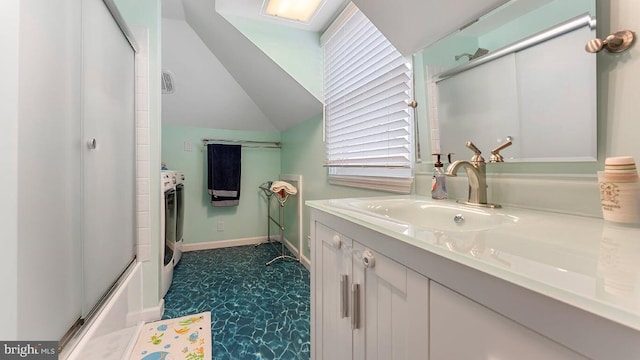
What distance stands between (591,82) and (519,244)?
551 mm

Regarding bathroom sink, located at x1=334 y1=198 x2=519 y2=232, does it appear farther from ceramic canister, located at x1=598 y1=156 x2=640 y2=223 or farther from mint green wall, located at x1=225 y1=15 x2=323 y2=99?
mint green wall, located at x1=225 y1=15 x2=323 y2=99

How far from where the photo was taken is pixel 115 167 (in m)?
1.30

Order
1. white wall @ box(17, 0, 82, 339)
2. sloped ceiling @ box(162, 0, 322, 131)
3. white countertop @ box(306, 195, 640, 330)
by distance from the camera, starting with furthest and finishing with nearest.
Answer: sloped ceiling @ box(162, 0, 322, 131), white wall @ box(17, 0, 82, 339), white countertop @ box(306, 195, 640, 330)

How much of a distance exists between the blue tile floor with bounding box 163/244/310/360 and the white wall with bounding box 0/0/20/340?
972 mm

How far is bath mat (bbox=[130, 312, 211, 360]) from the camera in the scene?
1.34m

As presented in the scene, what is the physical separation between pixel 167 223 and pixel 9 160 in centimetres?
147

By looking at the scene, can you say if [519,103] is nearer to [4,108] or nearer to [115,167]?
[4,108]

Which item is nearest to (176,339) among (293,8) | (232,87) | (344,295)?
(344,295)

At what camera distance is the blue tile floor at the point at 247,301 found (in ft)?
4.64

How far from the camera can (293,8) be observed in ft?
6.04

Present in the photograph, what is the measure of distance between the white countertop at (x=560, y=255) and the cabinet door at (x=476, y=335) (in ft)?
0.24

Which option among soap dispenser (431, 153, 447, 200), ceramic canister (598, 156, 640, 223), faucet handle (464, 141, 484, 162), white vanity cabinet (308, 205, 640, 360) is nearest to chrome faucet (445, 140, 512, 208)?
faucet handle (464, 141, 484, 162)

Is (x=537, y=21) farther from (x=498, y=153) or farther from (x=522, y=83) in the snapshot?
(x=498, y=153)

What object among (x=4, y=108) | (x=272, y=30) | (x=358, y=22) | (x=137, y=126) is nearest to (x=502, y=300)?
(x=4, y=108)
